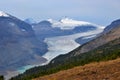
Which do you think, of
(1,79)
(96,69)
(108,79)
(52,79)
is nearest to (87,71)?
(96,69)

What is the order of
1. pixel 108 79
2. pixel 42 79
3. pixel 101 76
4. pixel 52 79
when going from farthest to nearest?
pixel 42 79 < pixel 52 79 < pixel 101 76 < pixel 108 79

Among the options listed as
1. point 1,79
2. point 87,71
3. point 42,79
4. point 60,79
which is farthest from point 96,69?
point 1,79

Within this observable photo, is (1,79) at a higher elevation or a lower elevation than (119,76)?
higher

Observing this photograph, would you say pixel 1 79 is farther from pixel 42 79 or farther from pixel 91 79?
Result: pixel 91 79

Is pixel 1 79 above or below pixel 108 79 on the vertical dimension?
above

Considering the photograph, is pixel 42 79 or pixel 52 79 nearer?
pixel 52 79

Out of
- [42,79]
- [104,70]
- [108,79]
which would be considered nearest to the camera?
[108,79]

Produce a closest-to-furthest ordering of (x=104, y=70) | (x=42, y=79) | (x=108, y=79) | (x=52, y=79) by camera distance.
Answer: (x=108, y=79), (x=104, y=70), (x=52, y=79), (x=42, y=79)

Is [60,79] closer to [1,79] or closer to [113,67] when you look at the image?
[113,67]

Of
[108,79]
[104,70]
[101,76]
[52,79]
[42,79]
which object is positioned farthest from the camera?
[42,79]
